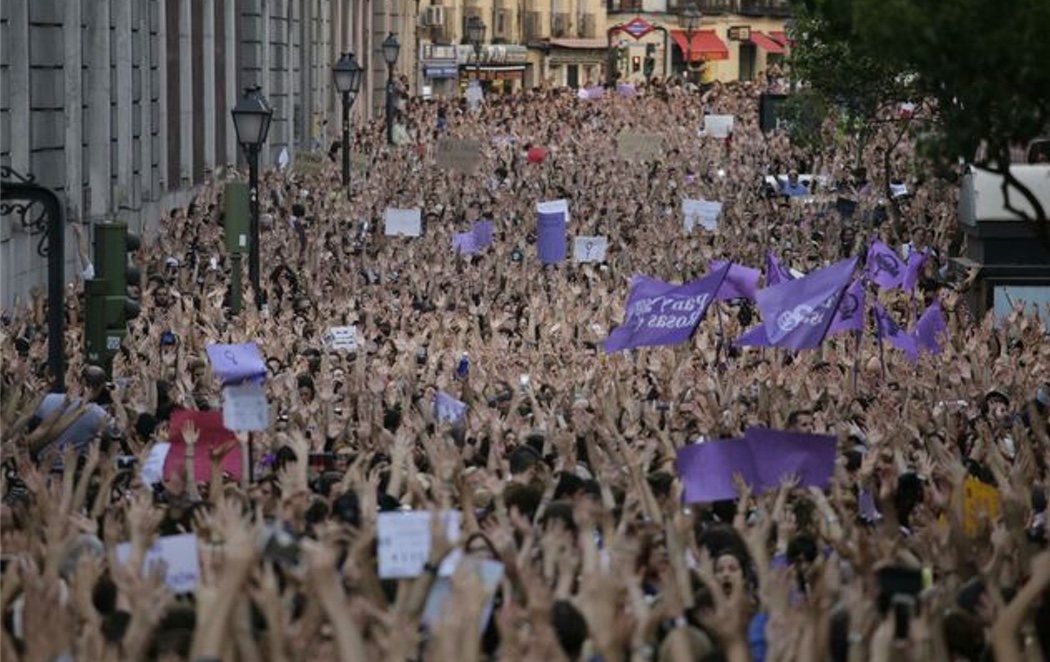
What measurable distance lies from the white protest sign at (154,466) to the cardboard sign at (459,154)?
33.5m

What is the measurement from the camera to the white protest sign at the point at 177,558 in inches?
511

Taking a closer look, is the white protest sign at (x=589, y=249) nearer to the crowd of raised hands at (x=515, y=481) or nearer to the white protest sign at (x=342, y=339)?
the crowd of raised hands at (x=515, y=481)

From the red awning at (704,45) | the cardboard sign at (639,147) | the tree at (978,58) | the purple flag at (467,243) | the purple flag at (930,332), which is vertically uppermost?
the tree at (978,58)

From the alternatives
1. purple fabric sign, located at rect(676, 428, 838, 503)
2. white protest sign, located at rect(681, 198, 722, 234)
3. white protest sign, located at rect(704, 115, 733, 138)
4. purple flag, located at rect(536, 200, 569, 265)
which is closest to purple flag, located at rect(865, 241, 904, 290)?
purple flag, located at rect(536, 200, 569, 265)

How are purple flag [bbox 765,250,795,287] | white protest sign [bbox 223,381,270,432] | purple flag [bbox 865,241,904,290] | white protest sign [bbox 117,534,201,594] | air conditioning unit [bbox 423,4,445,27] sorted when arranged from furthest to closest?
air conditioning unit [bbox 423,4,445,27]
purple flag [bbox 865,241,904,290]
purple flag [bbox 765,250,795,287]
white protest sign [bbox 223,381,270,432]
white protest sign [bbox 117,534,201,594]

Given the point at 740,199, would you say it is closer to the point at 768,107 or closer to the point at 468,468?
the point at 768,107

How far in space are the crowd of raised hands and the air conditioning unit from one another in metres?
74.7

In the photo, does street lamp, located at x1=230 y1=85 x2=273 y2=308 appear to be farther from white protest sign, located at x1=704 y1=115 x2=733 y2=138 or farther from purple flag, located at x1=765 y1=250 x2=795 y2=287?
white protest sign, located at x1=704 y1=115 x2=733 y2=138

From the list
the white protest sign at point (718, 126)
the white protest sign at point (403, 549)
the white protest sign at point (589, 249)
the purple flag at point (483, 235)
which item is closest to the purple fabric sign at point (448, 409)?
the white protest sign at point (403, 549)

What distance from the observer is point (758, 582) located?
43.6 ft

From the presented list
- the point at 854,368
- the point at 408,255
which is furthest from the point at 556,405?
the point at 408,255

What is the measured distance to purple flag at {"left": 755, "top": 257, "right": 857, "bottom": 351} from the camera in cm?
2398

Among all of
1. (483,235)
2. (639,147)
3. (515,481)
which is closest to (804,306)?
(515,481)

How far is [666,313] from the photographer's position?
2492 centimetres
